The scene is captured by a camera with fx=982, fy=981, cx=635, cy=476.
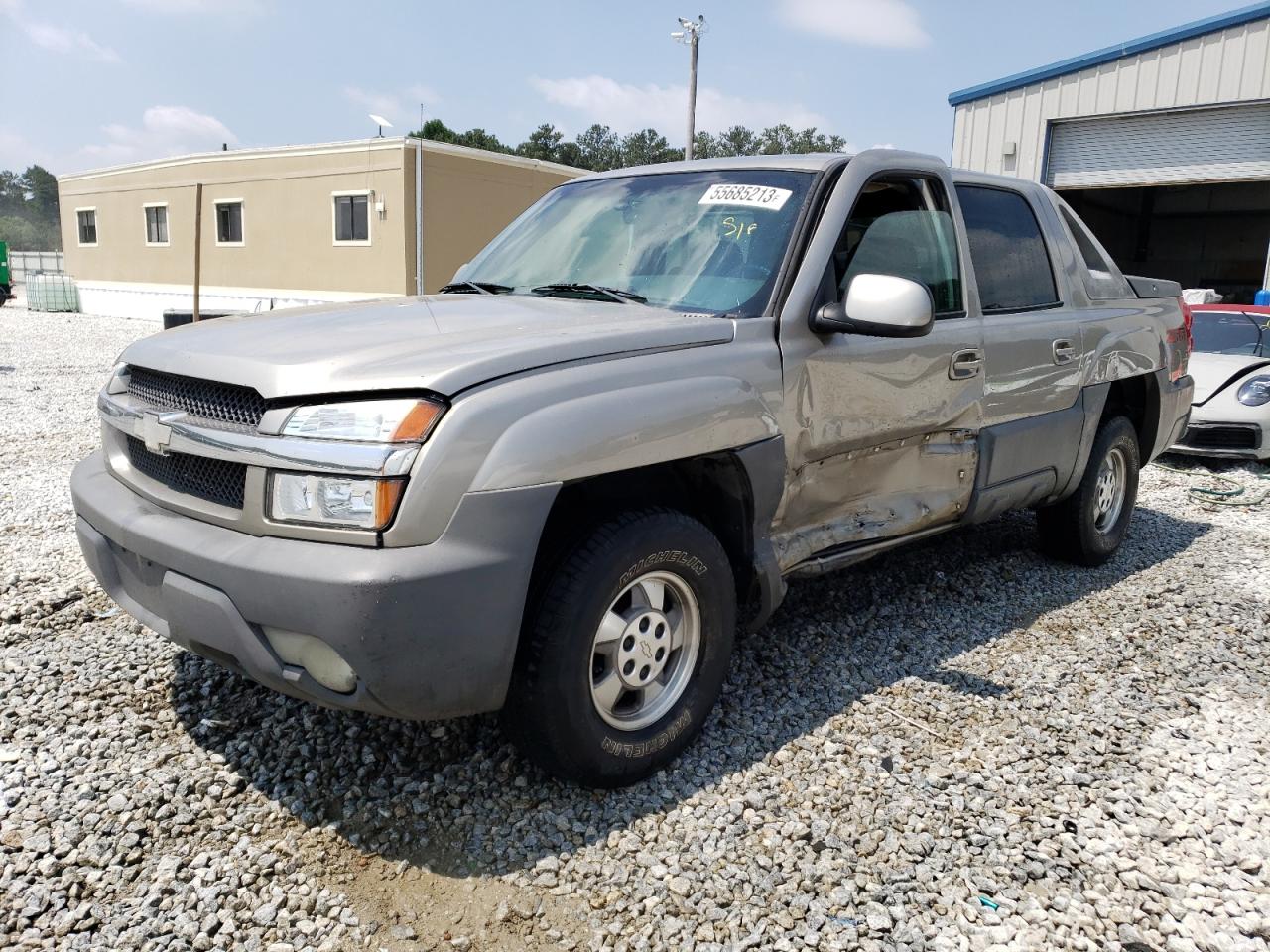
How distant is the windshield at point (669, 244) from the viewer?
10.9 ft

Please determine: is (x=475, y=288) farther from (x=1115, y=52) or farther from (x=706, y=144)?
(x=706, y=144)

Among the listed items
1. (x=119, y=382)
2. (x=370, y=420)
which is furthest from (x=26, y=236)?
(x=370, y=420)

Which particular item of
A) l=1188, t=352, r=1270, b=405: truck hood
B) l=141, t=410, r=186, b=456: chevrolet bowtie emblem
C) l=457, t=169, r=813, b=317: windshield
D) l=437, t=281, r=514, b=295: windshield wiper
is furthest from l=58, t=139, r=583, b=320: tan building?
l=141, t=410, r=186, b=456: chevrolet bowtie emblem

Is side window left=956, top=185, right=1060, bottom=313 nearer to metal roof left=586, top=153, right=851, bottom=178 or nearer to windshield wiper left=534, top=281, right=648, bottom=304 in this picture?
metal roof left=586, top=153, right=851, bottom=178

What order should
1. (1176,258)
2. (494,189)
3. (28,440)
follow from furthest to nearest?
1. (1176,258)
2. (494,189)
3. (28,440)

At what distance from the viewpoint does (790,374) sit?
10.5ft

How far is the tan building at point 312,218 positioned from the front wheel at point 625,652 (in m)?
18.4

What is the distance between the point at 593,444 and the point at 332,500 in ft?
2.20

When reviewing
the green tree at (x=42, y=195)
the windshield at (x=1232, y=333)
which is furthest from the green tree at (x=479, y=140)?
the green tree at (x=42, y=195)

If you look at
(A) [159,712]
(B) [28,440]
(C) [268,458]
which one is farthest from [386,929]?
(B) [28,440]

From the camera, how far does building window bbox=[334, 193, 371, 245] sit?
881 inches

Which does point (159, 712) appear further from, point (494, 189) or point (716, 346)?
point (494, 189)

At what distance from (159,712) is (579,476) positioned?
6.02 ft

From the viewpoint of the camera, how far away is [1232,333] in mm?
9406
